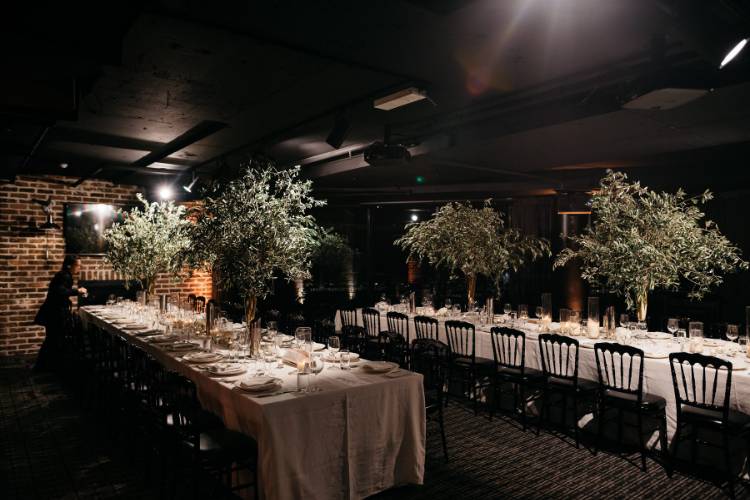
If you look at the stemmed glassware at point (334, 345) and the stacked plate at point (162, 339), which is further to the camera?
the stacked plate at point (162, 339)

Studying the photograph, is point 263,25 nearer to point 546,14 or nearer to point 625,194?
point 546,14

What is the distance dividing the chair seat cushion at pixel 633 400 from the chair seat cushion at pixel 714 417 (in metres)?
0.21

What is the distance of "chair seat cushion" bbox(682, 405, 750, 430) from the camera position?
11.4ft

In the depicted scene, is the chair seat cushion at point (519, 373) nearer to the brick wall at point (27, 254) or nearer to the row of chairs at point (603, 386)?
the row of chairs at point (603, 386)

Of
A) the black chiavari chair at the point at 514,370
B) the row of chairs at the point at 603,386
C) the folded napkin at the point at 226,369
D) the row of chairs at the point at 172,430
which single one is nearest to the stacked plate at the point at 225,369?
the folded napkin at the point at 226,369

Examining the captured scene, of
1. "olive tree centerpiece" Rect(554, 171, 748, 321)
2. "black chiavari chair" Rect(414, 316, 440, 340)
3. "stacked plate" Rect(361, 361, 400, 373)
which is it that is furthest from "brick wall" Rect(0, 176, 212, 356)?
"olive tree centerpiece" Rect(554, 171, 748, 321)

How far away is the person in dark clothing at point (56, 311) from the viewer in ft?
22.7

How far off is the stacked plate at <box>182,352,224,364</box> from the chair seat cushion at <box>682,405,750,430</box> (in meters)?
3.48

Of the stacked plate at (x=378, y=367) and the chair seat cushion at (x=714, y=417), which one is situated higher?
the stacked plate at (x=378, y=367)

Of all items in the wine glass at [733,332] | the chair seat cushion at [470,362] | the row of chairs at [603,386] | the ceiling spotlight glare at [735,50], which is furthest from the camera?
the chair seat cushion at [470,362]

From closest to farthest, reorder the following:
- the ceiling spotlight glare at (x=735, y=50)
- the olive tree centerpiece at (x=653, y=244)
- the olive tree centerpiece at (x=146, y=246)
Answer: the ceiling spotlight glare at (x=735, y=50) → the olive tree centerpiece at (x=653, y=244) → the olive tree centerpiece at (x=146, y=246)

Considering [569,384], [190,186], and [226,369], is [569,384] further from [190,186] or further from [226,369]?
[190,186]

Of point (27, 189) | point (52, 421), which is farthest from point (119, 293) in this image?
point (52, 421)

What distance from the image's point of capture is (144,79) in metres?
4.43
